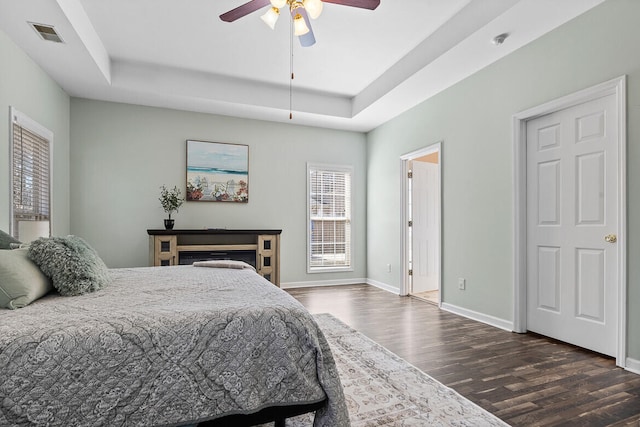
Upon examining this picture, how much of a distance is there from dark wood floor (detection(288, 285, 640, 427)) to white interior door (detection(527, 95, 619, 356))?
8.1 inches

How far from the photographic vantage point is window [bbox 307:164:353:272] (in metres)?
5.65

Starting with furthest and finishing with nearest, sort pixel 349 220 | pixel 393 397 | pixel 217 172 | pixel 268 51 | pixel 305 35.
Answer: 1. pixel 349 220
2. pixel 217 172
3. pixel 268 51
4. pixel 305 35
5. pixel 393 397

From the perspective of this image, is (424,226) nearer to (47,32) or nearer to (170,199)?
(170,199)

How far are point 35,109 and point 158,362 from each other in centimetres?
353

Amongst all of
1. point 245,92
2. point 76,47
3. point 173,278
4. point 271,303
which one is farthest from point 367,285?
point 76,47

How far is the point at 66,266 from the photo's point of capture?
1.78 m

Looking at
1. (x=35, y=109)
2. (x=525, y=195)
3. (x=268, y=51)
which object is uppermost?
(x=268, y=51)

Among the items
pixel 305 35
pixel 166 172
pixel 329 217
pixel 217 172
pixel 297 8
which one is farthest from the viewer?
pixel 329 217

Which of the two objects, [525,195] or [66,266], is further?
[525,195]

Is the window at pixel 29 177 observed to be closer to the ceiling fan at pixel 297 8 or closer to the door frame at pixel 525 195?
the ceiling fan at pixel 297 8

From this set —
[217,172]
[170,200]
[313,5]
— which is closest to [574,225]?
[313,5]

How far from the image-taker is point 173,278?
227 centimetres

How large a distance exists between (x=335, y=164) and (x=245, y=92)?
1893mm

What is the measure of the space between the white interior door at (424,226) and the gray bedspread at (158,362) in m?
3.80
